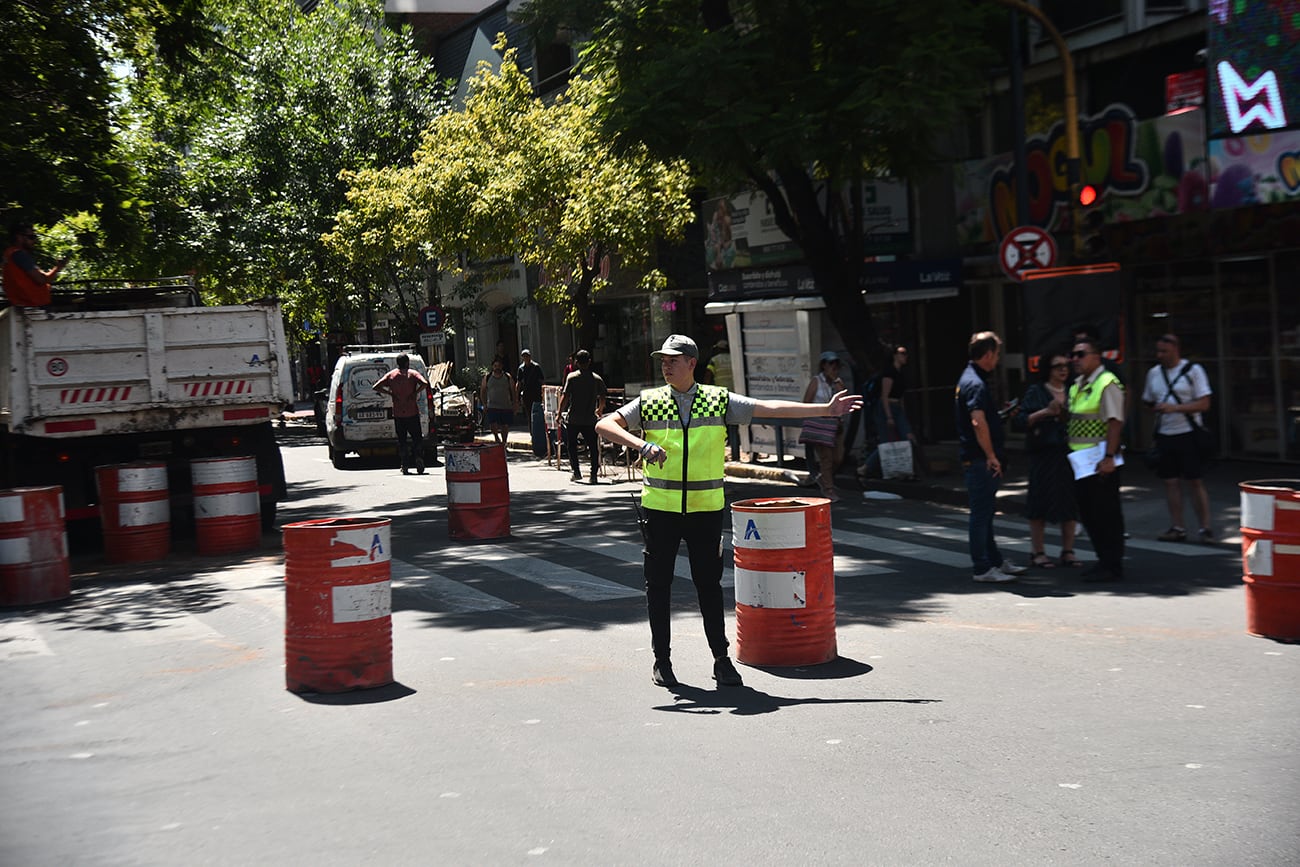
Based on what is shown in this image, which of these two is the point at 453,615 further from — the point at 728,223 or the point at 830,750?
the point at 728,223

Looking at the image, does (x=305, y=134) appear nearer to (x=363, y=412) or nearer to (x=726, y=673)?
(x=363, y=412)

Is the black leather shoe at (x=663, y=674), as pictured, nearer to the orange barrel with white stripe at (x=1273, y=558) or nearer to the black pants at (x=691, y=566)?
the black pants at (x=691, y=566)

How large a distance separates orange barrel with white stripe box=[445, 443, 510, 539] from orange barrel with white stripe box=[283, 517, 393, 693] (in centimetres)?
631

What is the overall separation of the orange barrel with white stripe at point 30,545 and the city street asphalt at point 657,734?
305mm

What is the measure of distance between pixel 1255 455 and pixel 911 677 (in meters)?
11.5


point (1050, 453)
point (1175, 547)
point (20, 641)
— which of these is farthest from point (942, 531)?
point (20, 641)

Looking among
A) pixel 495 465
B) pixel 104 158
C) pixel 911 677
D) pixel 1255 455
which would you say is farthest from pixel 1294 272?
pixel 104 158

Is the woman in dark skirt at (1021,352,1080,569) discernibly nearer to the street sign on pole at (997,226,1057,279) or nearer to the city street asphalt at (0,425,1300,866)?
the city street asphalt at (0,425,1300,866)

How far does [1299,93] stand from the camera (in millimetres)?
14852

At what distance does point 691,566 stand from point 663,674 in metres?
0.60

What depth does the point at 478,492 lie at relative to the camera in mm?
14289

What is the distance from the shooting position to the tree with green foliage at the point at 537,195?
87.4 ft

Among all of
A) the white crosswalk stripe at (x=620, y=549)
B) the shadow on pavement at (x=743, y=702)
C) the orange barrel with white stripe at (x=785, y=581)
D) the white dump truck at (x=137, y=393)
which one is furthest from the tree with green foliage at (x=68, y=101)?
the shadow on pavement at (x=743, y=702)

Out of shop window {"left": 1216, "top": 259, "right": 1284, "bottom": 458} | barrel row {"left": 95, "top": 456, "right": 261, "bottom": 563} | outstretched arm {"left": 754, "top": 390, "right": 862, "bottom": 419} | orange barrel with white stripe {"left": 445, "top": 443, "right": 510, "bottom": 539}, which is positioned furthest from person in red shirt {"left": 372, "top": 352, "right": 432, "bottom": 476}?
outstretched arm {"left": 754, "top": 390, "right": 862, "bottom": 419}
